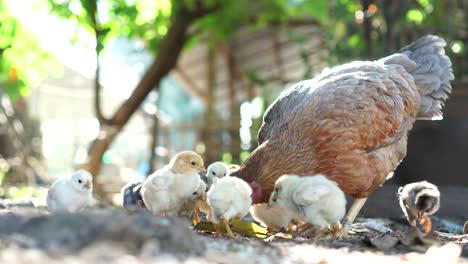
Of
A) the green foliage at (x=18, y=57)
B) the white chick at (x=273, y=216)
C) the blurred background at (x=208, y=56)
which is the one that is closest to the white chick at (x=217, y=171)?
the white chick at (x=273, y=216)

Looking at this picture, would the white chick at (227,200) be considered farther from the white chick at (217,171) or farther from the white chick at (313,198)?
the white chick at (217,171)

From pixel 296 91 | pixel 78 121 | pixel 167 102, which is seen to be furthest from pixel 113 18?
pixel 167 102

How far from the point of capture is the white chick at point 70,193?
17.0 feet

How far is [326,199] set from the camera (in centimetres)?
462

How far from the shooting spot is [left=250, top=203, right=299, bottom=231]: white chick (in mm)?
5348

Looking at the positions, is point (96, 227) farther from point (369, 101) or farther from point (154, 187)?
point (369, 101)

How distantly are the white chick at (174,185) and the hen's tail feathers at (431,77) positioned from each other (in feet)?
7.82

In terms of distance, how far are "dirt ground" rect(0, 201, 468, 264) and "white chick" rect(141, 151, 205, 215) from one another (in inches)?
37.1

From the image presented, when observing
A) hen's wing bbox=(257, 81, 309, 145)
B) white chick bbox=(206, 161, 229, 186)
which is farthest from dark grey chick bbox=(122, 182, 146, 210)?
hen's wing bbox=(257, 81, 309, 145)

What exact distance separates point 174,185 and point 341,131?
4.49ft

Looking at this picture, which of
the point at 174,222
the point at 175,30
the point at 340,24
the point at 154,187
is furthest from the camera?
the point at 340,24

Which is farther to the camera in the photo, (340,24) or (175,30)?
(340,24)

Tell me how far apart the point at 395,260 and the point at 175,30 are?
340 inches

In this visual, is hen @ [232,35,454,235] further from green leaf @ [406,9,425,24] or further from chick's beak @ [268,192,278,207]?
green leaf @ [406,9,425,24]
